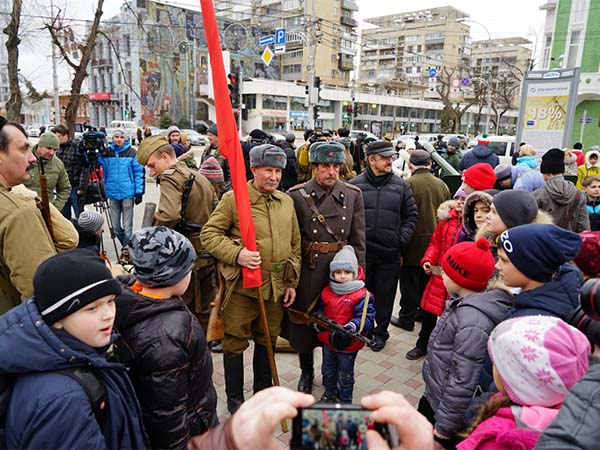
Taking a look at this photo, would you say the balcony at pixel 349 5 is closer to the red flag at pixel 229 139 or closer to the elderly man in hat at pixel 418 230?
the elderly man in hat at pixel 418 230

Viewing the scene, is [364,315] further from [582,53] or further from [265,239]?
[582,53]

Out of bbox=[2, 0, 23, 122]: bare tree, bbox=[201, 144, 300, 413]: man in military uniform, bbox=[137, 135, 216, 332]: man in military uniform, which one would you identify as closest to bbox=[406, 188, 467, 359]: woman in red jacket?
bbox=[201, 144, 300, 413]: man in military uniform

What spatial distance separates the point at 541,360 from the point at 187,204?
321 centimetres

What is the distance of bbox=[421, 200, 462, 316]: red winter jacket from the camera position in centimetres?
372

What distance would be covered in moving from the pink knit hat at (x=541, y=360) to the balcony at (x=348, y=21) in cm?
7494

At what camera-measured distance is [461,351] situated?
206 centimetres

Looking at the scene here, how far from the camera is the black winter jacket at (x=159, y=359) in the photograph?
1646mm

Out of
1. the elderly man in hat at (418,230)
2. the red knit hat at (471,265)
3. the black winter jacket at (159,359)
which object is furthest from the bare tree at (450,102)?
the black winter jacket at (159,359)

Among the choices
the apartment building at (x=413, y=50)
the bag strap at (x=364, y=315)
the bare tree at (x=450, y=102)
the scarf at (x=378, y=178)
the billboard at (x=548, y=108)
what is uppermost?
the apartment building at (x=413, y=50)

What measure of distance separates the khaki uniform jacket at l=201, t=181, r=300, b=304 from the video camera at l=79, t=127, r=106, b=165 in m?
4.52

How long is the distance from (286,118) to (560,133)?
41.1 metres

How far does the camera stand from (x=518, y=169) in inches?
257

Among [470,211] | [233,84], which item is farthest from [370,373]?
[233,84]

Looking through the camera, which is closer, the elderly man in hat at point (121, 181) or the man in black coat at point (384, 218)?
the man in black coat at point (384, 218)
